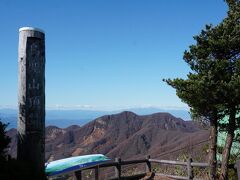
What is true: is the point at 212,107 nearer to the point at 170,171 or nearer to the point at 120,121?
the point at 170,171

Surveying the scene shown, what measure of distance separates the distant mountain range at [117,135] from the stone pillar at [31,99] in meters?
87.3

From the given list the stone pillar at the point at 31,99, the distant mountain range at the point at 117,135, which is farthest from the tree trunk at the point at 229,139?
the distant mountain range at the point at 117,135

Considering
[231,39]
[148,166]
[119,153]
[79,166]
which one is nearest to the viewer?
[231,39]

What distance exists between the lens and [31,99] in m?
8.80

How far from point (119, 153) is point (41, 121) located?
9353 centimetres

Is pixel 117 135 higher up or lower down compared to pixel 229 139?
lower down

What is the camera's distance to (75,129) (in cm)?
14012

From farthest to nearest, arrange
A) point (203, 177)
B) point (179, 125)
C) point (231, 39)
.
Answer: point (179, 125), point (203, 177), point (231, 39)

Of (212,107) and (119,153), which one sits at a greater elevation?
(212,107)

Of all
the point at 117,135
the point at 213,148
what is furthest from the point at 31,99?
the point at 117,135

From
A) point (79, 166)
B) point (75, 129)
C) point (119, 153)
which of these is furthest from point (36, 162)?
point (75, 129)

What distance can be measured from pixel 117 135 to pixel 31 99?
115 m

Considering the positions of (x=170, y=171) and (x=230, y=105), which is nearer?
(x=230, y=105)

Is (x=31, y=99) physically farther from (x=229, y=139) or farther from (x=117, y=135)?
(x=117, y=135)
